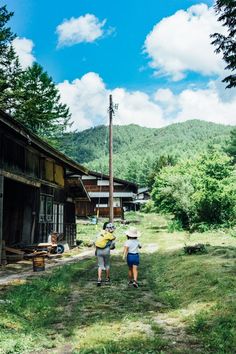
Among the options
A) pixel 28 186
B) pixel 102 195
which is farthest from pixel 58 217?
pixel 102 195

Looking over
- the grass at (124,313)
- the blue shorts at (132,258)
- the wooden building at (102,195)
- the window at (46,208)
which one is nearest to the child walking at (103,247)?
the grass at (124,313)

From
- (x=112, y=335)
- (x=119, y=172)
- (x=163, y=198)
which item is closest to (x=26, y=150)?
(x=112, y=335)

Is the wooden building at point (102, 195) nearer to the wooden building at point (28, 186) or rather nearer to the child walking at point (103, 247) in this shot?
the wooden building at point (28, 186)

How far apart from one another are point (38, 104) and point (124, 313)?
30.3 metres

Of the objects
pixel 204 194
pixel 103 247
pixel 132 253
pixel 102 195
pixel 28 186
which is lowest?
pixel 132 253

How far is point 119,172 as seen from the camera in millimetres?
191875

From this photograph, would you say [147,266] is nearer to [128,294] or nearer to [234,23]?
[128,294]

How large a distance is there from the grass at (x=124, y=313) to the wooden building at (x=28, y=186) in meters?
6.15

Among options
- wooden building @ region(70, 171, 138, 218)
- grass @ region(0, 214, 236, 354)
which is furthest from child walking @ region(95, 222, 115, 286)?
wooden building @ region(70, 171, 138, 218)

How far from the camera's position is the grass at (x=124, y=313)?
278 inches

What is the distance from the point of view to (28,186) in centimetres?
2212

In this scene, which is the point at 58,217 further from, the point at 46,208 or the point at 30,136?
the point at 30,136

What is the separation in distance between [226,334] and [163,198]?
122ft

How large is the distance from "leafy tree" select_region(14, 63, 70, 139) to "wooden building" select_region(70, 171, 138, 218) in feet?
27.7
